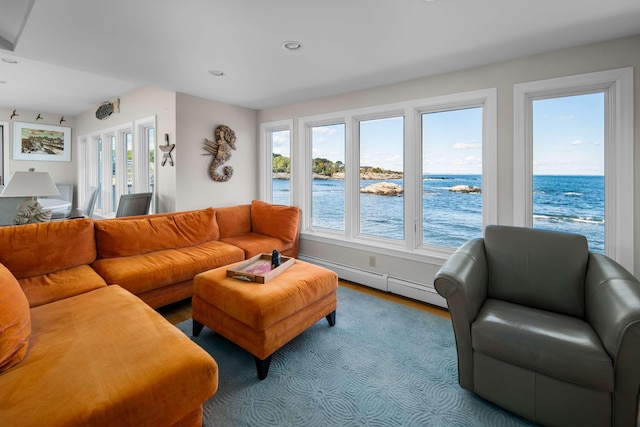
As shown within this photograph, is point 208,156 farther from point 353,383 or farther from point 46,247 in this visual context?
point 353,383

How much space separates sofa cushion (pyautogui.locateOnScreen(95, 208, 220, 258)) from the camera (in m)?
2.77

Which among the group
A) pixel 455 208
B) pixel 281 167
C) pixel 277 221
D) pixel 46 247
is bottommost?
pixel 46 247

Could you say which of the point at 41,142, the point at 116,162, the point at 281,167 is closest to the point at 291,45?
the point at 281,167

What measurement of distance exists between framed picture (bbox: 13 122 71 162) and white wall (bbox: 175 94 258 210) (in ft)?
13.9

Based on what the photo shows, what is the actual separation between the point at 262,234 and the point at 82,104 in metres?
4.18

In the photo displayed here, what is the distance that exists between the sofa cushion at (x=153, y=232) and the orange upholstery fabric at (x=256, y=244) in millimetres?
288

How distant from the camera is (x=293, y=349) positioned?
2.17 meters

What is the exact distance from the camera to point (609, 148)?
2295 millimetres

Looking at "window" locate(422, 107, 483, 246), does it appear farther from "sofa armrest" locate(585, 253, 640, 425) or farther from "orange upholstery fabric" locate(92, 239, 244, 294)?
"orange upholstery fabric" locate(92, 239, 244, 294)

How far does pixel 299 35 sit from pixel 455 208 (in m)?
2.18

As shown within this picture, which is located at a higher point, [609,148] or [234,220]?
[609,148]

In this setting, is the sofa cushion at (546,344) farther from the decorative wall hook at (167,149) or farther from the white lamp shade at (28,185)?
the white lamp shade at (28,185)

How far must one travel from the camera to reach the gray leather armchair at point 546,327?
133 cm

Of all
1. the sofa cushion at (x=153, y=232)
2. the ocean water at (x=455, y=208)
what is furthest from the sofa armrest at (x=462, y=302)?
the sofa cushion at (x=153, y=232)
